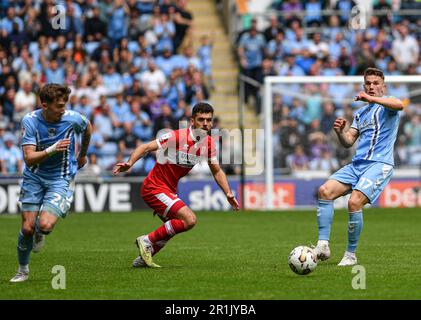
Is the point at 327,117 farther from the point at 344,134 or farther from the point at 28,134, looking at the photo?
the point at 28,134

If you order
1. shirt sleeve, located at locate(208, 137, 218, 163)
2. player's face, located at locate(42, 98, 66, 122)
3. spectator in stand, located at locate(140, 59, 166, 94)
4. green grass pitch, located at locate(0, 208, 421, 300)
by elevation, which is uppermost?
spectator in stand, located at locate(140, 59, 166, 94)

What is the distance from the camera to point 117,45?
93.0ft

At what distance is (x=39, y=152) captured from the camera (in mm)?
10250

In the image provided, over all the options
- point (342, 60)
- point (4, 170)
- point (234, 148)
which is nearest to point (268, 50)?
point (342, 60)

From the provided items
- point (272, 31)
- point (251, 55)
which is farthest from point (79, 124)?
point (272, 31)

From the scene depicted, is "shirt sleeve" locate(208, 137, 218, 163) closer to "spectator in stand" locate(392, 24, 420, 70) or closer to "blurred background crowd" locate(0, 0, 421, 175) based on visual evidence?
"blurred background crowd" locate(0, 0, 421, 175)

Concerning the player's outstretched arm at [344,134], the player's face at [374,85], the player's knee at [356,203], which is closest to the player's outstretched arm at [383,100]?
the player's face at [374,85]

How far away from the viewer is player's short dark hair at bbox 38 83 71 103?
10258 millimetres

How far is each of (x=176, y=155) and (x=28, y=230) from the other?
2.33 meters

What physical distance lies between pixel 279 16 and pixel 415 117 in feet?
21.6

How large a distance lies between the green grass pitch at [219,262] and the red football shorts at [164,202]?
62cm


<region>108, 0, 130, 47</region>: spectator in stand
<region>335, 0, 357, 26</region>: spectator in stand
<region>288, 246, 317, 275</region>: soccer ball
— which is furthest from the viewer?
<region>335, 0, 357, 26</region>: spectator in stand

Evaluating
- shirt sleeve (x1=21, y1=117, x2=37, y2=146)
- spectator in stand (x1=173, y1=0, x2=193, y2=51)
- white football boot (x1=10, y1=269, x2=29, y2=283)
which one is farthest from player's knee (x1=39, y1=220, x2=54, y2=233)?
spectator in stand (x1=173, y1=0, x2=193, y2=51)

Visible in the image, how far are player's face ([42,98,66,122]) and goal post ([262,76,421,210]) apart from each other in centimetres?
1427
